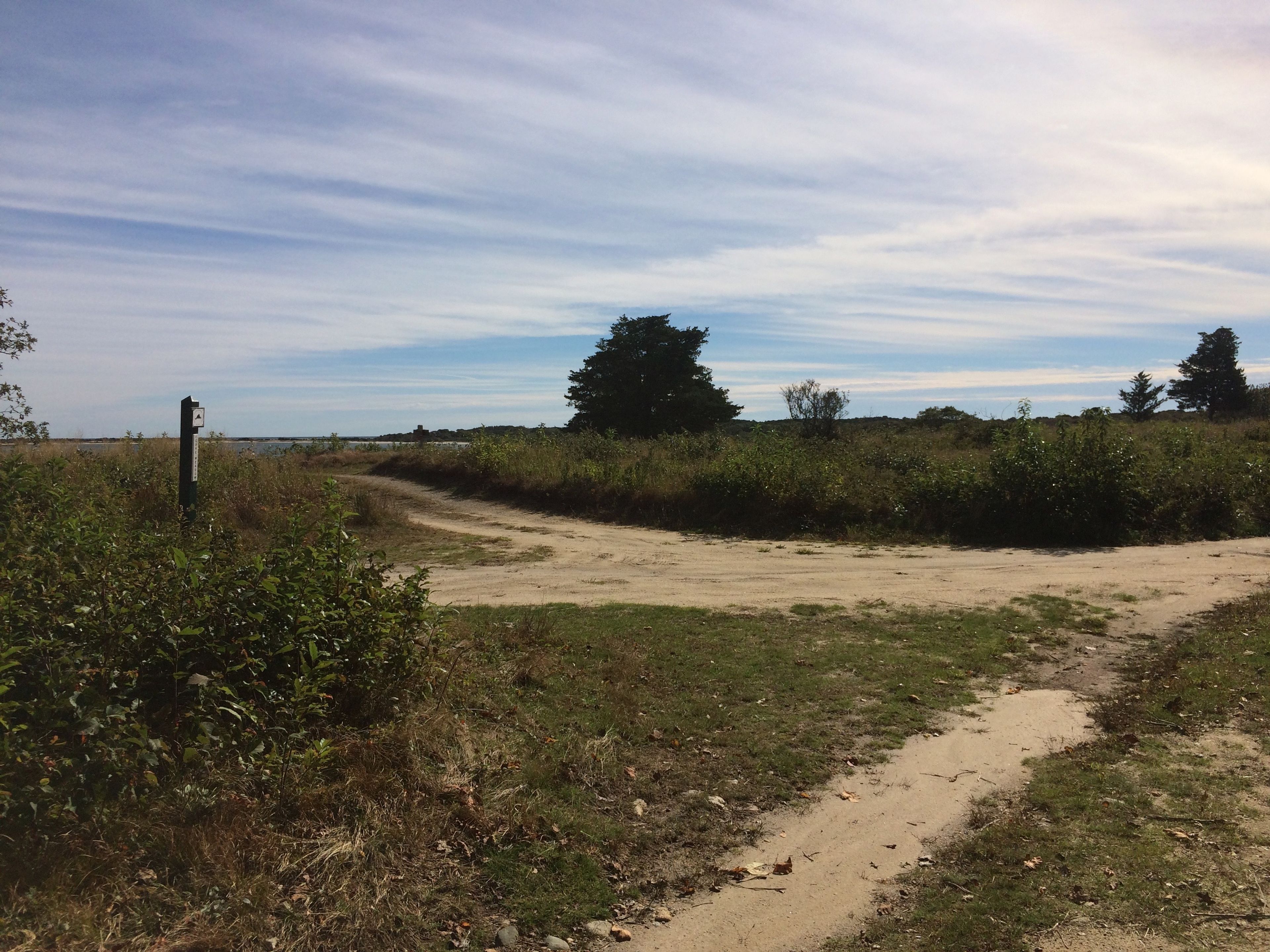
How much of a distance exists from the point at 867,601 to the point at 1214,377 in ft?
177

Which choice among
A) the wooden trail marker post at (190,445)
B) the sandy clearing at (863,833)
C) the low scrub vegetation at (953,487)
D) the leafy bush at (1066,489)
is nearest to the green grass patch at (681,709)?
the sandy clearing at (863,833)

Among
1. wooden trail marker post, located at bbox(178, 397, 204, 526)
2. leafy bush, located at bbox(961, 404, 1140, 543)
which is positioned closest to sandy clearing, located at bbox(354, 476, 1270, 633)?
leafy bush, located at bbox(961, 404, 1140, 543)

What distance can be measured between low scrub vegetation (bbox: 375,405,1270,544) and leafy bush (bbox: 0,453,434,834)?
43.8ft

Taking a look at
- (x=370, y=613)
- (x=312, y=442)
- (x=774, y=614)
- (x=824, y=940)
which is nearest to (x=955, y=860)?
(x=824, y=940)

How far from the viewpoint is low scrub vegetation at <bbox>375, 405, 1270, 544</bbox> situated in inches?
643

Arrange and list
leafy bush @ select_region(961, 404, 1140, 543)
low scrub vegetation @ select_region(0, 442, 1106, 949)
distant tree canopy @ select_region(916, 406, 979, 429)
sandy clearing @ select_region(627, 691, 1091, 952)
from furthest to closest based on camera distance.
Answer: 1. distant tree canopy @ select_region(916, 406, 979, 429)
2. leafy bush @ select_region(961, 404, 1140, 543)
3. sandy clearing @ select_region(627, 691, 1091, 952)
4. low scrub vegetation @ select_region(0, 442, 1106, 949)

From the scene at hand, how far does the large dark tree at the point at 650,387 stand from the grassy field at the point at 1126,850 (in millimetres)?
36928

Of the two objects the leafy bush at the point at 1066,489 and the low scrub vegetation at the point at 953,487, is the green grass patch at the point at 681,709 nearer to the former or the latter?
the leafy bush at the point at 1066,489

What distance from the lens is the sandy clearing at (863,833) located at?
4.12 metres

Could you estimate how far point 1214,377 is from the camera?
52.3 metres

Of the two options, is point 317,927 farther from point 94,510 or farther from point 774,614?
point 774,614

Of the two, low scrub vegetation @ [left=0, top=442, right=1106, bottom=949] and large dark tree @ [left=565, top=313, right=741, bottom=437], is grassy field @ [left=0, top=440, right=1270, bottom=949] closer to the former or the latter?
low scrub vegetation @ [left=0, top=442, right=1106, bottom=949]

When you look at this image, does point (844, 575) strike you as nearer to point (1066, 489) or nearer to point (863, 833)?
point (1066, 489)

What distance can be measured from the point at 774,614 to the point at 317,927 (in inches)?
286
